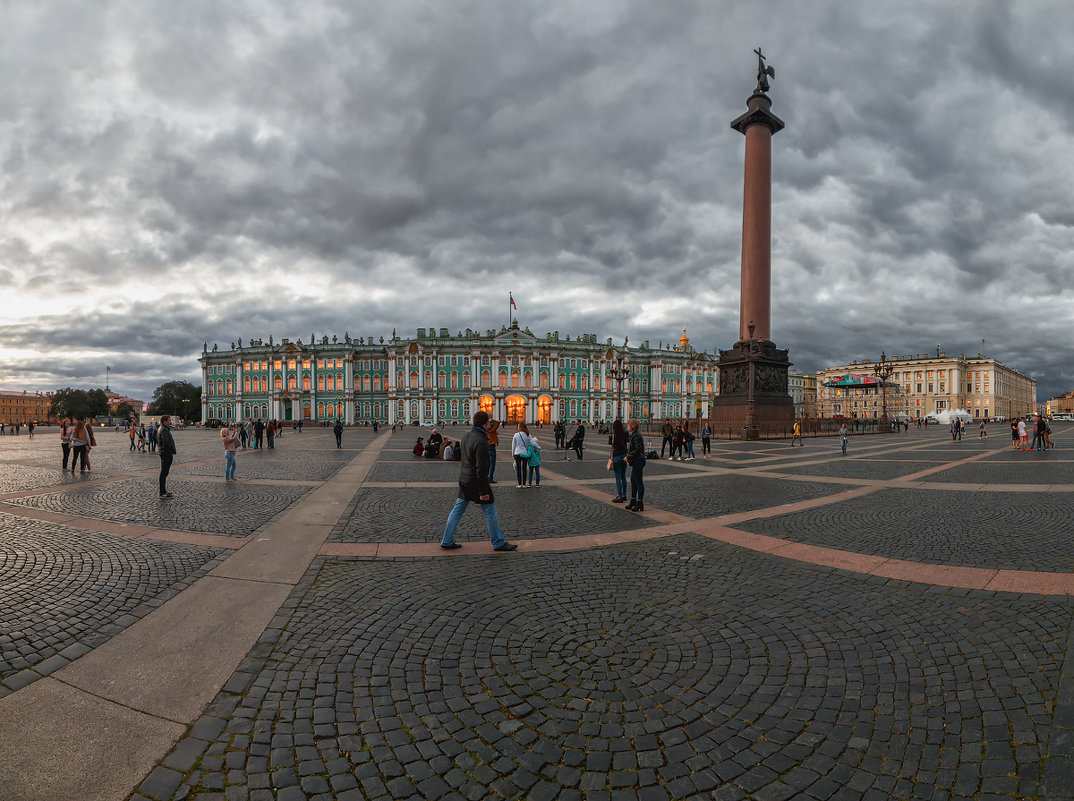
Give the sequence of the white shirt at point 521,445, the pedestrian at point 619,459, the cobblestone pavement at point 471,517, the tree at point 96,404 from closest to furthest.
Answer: the cobblestone pavement at point 471,517 → the pedestrian at point 619,459 → the white shirt at point 521,445 → the tree at point 96,404

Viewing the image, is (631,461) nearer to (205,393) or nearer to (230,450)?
(230,450)

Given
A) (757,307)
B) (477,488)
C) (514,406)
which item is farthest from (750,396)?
(514,406)

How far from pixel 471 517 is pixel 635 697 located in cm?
565

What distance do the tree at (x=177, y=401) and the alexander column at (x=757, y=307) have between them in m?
A: 104

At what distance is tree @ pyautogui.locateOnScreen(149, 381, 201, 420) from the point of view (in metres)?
99.8

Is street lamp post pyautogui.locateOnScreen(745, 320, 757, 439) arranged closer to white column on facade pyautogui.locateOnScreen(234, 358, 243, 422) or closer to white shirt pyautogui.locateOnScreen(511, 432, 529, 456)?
white shirt pyautogui.locateOnScreen(511, 432, 529, 456)

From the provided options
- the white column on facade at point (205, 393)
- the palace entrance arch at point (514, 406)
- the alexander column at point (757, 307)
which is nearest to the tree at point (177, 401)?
the white column on facade at point (205, 393)

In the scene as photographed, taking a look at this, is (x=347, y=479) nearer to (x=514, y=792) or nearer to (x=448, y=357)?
(x=514, y=792)

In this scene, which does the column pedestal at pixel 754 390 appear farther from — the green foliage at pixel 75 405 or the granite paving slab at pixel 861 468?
the green foliage at pixel 75 405

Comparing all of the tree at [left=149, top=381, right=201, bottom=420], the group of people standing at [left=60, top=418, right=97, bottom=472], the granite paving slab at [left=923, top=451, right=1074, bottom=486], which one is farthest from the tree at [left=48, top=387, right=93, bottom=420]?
the granite paving slab at [left=923, top=451, right=1074, bottom=486]

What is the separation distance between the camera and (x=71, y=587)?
496cm

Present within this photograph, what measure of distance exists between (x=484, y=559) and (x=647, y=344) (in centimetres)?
10366

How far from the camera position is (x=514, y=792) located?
93.4 inches

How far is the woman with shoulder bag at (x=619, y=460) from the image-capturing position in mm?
9711
